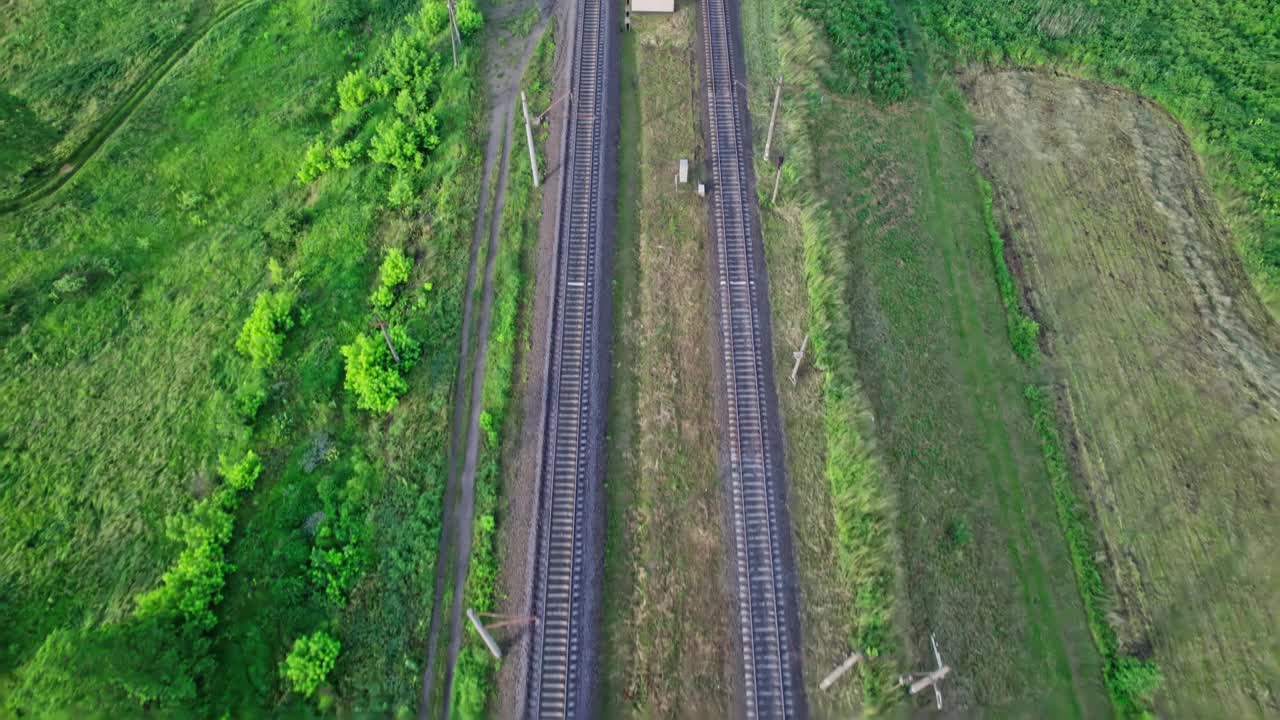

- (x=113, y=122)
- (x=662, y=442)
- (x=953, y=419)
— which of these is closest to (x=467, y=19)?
(x=113, y=122)

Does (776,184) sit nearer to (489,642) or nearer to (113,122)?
(489,642)

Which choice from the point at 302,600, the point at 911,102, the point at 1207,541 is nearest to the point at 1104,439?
the point at 1207,541

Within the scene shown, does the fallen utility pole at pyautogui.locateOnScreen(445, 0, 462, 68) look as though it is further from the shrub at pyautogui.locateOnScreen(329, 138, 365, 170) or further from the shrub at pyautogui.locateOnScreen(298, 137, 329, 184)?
the shrub at pyautogui.locateOnScreen(298, 137, 329, 184)

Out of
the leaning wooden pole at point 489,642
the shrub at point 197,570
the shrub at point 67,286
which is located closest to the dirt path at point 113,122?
the shrub at point 67,286

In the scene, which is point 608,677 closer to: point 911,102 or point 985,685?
point 985,685

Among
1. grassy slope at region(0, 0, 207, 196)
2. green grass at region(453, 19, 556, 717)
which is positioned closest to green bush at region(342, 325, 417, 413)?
green grass at region(453, 19, 556, 717)

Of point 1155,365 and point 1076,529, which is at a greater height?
point 1155,365
